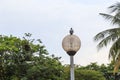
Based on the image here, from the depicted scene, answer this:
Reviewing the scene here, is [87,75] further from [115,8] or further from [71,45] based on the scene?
[71,45]

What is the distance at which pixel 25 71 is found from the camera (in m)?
35.7

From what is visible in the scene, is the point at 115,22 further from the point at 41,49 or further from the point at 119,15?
the point at 41,49

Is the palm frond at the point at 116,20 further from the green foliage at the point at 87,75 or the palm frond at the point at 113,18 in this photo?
the green foliage at the point at 87,75

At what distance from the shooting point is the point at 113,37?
89.0 feet

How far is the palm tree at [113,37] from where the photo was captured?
2653 cm

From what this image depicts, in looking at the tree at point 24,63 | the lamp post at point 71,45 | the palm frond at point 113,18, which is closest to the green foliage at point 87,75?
the tree at point 24,63

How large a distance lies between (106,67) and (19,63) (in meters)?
25.7

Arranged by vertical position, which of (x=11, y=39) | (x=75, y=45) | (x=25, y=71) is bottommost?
(x=75, y=45)

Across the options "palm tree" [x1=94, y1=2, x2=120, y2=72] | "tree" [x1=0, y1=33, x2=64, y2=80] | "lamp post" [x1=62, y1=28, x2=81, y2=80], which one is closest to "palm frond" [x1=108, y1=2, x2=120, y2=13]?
"palm tree" [x1=94, y1=2, x2=120, y2=72]

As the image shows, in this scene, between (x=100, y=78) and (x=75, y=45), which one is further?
(x=100, y=78)

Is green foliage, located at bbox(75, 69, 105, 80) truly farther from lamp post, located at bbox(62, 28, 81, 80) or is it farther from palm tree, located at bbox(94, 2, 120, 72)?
lamp post, located at bbox(62, 28, 81, 80)

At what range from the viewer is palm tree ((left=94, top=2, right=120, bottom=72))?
26.5 meters

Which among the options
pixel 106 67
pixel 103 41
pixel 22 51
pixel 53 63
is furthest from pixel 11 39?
pixel 106 67

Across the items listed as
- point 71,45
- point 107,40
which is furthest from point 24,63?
point 71,45
